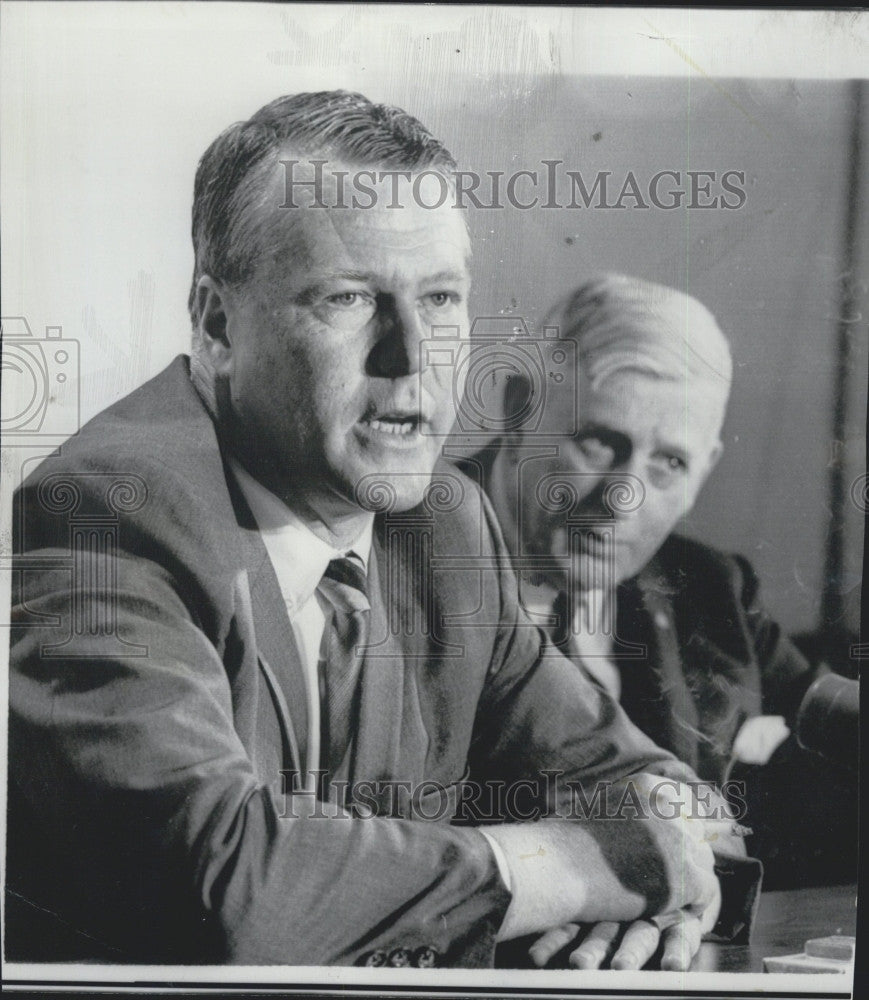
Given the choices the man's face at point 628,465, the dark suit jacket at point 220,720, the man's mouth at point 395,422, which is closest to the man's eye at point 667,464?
the man's face at point 628,465

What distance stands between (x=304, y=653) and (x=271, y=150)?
968 mm

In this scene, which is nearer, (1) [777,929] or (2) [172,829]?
(2) [172,829]

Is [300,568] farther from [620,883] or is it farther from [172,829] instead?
[620,883]

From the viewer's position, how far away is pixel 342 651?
84.9 inches

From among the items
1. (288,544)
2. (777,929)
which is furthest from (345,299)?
(777,929)

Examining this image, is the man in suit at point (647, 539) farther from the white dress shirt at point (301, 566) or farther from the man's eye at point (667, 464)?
the white dress shirt at point (301, 566)

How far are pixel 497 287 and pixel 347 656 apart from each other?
0.77 m

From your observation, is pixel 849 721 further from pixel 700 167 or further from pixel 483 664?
pixel 700 167

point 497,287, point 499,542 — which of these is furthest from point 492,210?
point 499,542

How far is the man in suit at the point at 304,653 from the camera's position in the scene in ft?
6.86

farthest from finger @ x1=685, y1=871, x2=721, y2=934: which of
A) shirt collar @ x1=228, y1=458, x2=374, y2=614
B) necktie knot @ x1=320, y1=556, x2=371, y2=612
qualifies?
shirt collar @ x1=228, y1=458, x2=374, y2=614

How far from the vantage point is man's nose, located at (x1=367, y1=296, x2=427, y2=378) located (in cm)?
212

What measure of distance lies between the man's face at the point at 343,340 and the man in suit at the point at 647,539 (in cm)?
17

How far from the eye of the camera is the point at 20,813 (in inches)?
85.7
